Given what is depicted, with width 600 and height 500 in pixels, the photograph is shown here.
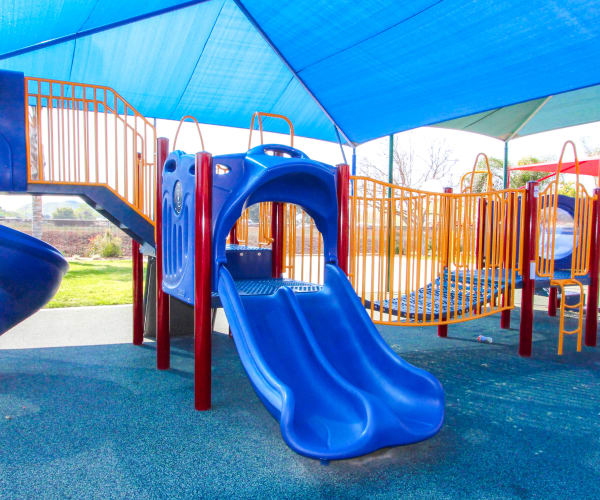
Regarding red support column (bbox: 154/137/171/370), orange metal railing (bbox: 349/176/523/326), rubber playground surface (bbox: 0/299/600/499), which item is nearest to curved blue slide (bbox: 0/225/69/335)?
rubber playground surface (bbox: 0/299/600/499)

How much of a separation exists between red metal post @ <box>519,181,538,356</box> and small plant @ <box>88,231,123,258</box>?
10361mm

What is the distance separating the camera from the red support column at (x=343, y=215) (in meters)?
3.62

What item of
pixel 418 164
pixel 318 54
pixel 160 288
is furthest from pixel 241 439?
pixel 418 164

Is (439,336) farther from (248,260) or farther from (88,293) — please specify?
(88,293)

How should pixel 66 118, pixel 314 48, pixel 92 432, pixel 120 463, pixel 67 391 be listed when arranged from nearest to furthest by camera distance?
pixel 120 463 < pixel 92 432 < pixel 67 391 < pixel 66 118 < pixel 314 48

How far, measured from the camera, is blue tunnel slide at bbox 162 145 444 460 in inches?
89.7

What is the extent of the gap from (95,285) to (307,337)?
740 cm

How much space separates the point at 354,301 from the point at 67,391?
2.31m

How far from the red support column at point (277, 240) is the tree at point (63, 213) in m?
11.7

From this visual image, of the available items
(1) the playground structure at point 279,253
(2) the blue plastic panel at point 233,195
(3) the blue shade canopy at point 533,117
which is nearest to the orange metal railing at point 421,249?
(1) the playground structure at point 279,253

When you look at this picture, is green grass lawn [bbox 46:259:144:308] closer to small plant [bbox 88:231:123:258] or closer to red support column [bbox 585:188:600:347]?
small plant [bbox 88:231:123:258]

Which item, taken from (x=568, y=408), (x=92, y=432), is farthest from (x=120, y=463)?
(x=568, y=408)

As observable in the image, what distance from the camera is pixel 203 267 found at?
3074 mm

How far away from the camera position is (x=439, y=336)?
5.42 metres
